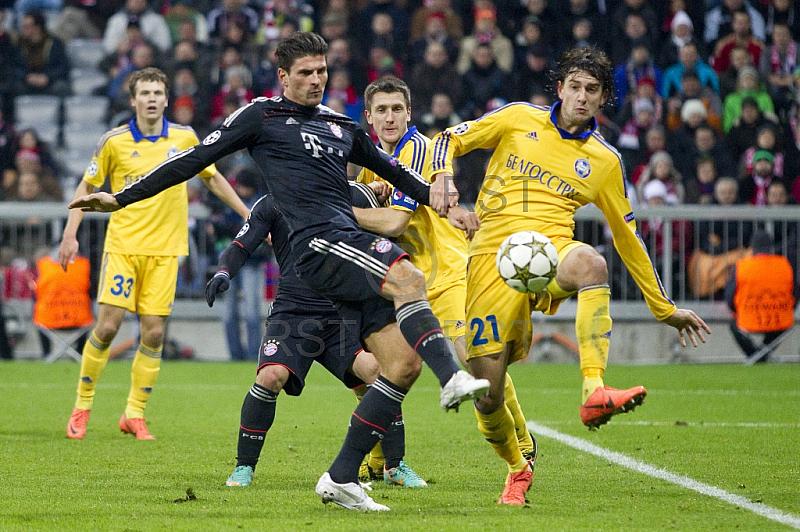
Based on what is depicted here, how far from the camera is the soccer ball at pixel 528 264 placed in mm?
4938

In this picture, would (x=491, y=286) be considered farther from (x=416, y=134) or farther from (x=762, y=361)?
(x=762, y=361)

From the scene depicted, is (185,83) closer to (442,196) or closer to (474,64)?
(474,64)

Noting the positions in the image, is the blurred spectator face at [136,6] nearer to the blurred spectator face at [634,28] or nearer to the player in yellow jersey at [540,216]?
the blurred spectator face at [634,28]

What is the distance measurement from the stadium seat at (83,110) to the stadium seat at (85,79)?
1.24 feet

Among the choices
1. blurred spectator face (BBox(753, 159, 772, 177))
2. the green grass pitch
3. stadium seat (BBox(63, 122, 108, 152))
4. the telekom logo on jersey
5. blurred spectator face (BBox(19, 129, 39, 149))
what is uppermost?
stadium seat (BBox(63, 122, 108, 152))

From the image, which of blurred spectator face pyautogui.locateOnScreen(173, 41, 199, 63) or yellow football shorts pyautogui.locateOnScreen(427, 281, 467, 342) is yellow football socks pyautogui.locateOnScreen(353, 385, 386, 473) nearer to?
yellow football shorts pyautogui.locateOnScreen(427, 281, 467, 342)

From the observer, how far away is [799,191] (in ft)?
47.4

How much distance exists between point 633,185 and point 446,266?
852cm

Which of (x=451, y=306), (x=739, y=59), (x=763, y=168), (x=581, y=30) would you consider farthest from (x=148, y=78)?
(x=739, y=59)

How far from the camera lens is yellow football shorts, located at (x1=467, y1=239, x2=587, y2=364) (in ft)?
17.1

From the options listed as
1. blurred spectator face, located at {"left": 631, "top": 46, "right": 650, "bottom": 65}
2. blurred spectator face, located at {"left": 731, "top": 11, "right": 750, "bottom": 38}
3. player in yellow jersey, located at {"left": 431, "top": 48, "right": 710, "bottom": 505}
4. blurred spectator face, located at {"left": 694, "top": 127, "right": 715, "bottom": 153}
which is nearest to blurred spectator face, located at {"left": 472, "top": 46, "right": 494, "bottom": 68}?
blurred spectator face, located at {"left": 631, "top": 46, "right": 650, "bottom": 65}

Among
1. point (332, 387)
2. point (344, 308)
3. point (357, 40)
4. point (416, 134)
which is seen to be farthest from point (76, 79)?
point (344, 308)

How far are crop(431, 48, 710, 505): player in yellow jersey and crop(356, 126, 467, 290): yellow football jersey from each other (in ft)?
1.60

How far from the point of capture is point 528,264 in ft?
16.2
